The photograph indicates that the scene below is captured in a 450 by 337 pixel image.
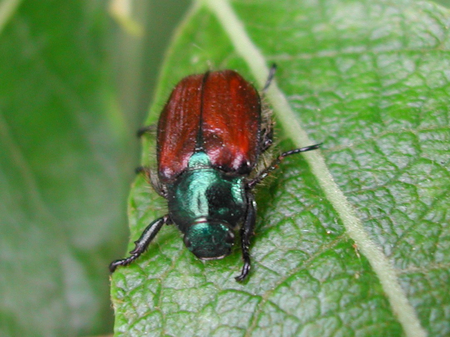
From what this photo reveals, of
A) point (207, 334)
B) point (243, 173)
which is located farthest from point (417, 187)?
point (207, 334)

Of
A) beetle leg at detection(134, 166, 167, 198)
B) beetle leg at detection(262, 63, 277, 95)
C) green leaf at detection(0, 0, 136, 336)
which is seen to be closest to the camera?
beetle leg at detection(134, 166, 167, 198)

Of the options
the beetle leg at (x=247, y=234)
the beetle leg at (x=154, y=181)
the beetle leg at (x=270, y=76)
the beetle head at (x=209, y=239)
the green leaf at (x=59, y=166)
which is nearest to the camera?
the beetle leg at (x=247, y=234)

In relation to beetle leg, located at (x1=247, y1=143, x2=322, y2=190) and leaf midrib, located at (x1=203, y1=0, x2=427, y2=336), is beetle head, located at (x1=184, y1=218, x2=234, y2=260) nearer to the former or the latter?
beetle leg, located at (x1=247, y1=143, x2=322, y2=190)

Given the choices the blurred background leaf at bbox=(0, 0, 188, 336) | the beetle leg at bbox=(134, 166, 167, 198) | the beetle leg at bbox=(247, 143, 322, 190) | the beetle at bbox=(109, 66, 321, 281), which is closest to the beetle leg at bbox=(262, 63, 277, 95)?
the beetle at bbox=(109, 66, 321, 281)

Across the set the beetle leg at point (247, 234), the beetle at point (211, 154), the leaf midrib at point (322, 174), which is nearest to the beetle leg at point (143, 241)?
the beetle at point (211, 154)

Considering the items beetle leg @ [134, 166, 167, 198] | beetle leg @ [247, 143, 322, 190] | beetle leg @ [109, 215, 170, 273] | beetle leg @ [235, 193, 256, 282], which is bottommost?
beetle leg @ [235, 193, 256, 282]

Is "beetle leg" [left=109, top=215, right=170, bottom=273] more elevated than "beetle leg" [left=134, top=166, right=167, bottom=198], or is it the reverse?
"beetle leg" [left=134, top=166, right=167, bottom=198]

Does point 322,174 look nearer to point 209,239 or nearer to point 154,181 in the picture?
point 209,239

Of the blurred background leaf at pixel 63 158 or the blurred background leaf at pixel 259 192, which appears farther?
the blurred background leaf at pixel 63 158

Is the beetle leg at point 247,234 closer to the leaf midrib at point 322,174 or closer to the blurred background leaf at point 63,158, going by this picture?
the leaf midrib at point 322,174
